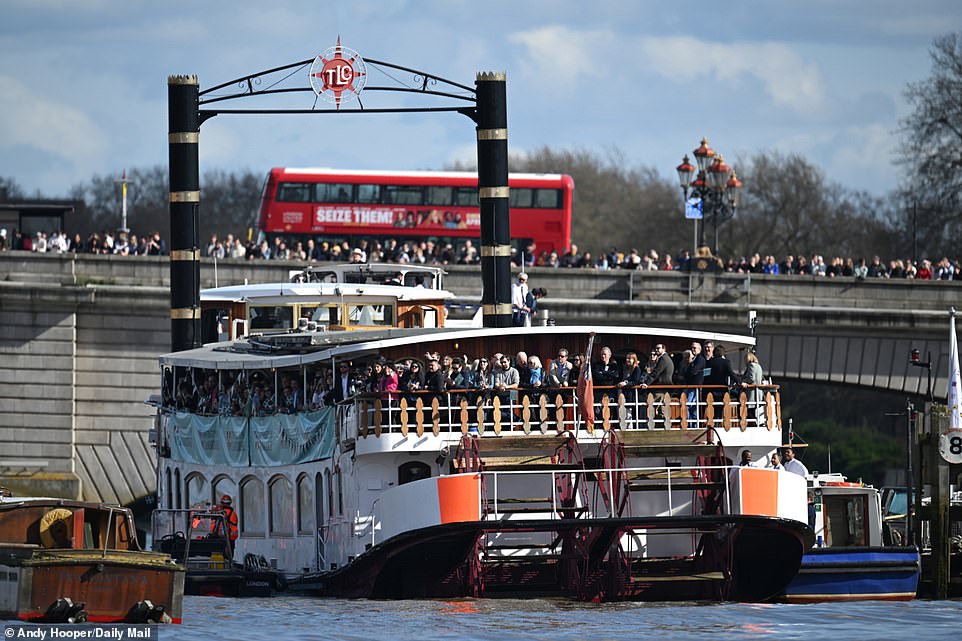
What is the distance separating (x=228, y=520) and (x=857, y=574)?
10.9 m

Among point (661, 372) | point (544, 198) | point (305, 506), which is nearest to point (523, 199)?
point (544, 198)

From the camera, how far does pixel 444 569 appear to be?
3002 centimetres

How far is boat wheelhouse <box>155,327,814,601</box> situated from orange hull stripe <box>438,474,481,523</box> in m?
0.02

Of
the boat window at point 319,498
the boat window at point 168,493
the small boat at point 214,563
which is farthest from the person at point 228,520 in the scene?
the boat window at point 168,493

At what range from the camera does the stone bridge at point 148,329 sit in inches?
2163

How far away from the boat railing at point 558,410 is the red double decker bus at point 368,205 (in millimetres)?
36721

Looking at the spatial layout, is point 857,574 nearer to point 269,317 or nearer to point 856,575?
point 856,575

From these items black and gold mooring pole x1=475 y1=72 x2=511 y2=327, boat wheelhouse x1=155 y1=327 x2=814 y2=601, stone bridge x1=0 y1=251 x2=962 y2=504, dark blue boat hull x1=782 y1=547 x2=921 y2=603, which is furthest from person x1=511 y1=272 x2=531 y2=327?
stone bridge x1=0 y1=251 x2=962 y2=504

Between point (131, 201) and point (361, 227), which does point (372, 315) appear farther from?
point (131, 201)

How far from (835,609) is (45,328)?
1278 inches

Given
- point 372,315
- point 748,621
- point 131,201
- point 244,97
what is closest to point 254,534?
point 372,315

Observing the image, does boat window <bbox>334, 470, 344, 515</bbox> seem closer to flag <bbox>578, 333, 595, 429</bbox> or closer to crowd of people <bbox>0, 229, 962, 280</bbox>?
flag <bbox>578, 333, 595, 429</bbox>

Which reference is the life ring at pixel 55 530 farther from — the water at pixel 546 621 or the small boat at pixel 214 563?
the small boat at pixel 214 563

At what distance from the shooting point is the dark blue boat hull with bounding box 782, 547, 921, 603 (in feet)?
105
